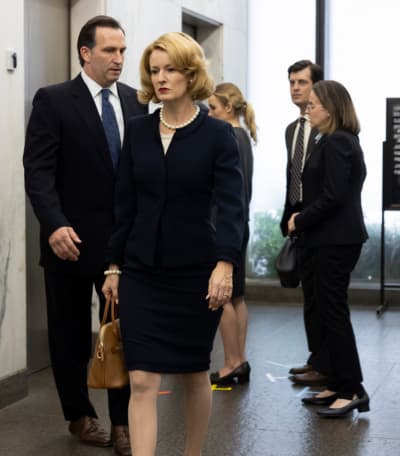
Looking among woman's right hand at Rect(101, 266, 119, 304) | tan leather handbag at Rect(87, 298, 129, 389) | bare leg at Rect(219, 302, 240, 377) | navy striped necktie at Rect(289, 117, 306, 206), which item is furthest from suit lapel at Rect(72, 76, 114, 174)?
navy striped necktie at Rect(289, 117, 306, 206)

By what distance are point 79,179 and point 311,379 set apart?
223cm

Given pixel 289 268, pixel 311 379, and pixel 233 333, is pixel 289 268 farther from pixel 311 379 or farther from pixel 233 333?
pixel 311 379


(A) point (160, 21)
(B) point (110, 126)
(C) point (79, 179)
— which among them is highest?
(A) point (160, 21)

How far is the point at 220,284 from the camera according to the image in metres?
3.82

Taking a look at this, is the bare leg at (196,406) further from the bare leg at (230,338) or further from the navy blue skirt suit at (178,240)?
the bare leg at (230,338)

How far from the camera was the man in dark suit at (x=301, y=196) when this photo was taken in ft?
20.0

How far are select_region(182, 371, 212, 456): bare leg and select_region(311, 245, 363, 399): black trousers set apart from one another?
1557 millimetres

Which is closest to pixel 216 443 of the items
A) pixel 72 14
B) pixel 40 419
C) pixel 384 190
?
pixel 40 419

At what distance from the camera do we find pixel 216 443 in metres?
4.94

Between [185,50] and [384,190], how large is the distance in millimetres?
5989

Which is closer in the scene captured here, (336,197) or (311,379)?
(336,197)

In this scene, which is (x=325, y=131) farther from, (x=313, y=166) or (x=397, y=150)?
(x=397, y=150)

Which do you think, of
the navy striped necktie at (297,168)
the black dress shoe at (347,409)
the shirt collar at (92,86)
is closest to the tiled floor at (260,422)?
the black dress shoe at (347,409)

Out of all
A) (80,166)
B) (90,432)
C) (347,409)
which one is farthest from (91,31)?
(347,409)
